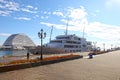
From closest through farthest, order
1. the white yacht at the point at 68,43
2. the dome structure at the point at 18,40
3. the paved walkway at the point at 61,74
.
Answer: the paved walkway at the point at 61,74, the white yacht at the point at 68,43, the dome structure at the point at 18,40


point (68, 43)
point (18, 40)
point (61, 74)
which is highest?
point (18, 40)

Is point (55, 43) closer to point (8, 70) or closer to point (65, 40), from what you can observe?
point (65, 40)

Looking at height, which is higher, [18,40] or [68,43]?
[18,40]

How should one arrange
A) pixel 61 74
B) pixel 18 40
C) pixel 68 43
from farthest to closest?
1. pixel 18 40
2. pixel 68 43
3. pixel 61 74

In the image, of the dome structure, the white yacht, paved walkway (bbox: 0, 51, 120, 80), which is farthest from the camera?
the dome structure

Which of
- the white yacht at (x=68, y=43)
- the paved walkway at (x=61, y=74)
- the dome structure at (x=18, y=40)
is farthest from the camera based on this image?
the dome structure at (x=18, y=40)

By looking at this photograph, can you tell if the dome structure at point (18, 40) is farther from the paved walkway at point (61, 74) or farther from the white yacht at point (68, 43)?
the paved walkway at point (61, 74)

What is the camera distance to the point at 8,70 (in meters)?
18.6

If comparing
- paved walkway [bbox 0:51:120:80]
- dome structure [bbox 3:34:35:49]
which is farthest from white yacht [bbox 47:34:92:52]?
dome structure [bbox 3:34:35:49]

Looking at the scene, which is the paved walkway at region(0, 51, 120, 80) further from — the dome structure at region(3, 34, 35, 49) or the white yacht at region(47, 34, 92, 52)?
the dome structure at region(3, 34, 35, 49)

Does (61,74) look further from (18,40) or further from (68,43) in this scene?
(18,40)

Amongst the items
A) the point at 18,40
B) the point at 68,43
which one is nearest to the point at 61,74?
the point at 68,43

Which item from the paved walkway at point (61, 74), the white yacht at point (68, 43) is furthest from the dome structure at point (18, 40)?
the paved walkway at point (61, 74)

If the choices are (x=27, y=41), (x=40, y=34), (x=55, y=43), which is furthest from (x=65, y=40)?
(x=27, y=41)
